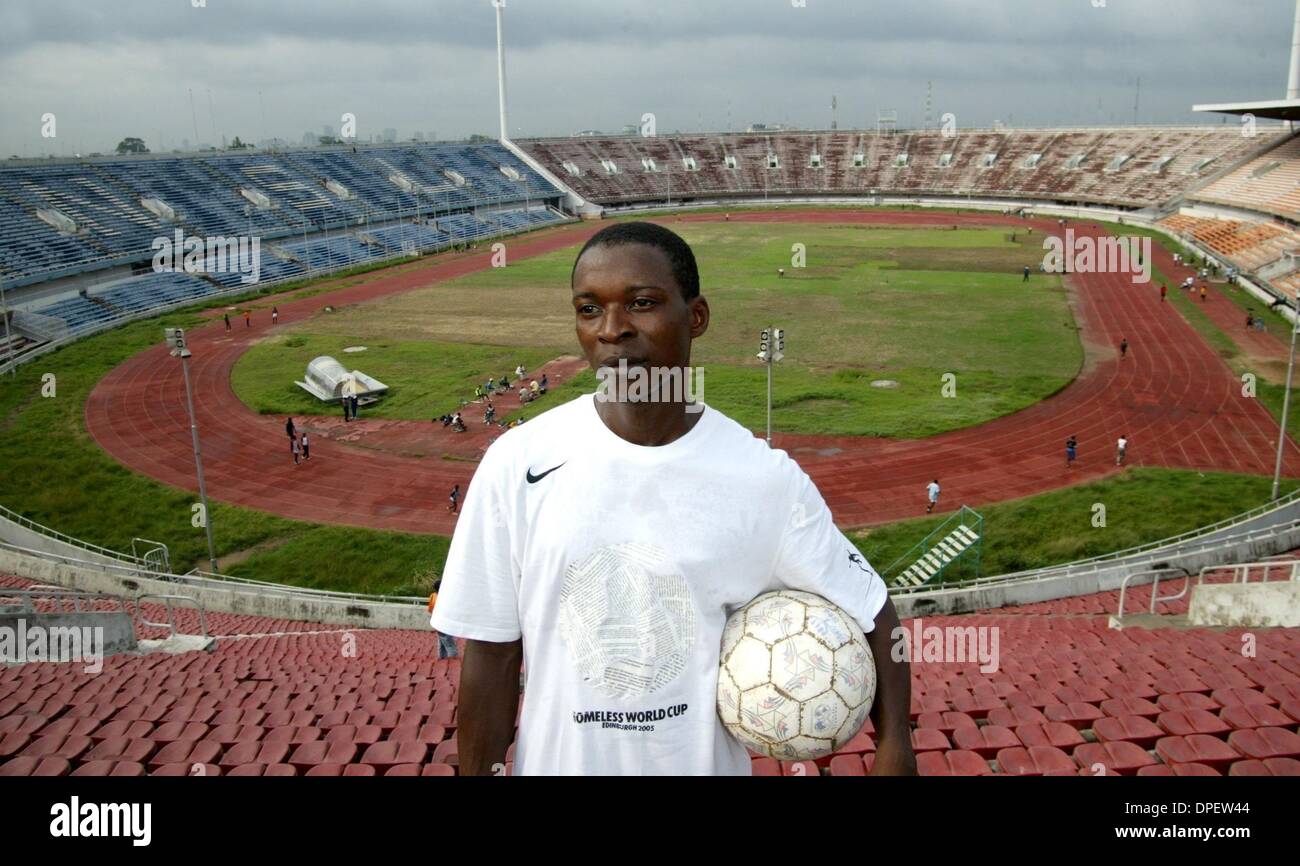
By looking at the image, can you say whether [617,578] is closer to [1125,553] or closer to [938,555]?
[938,555]

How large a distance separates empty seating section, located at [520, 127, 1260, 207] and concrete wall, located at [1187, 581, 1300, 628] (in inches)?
2564

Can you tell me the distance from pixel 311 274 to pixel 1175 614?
163ft

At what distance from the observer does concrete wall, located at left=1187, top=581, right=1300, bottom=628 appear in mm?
9172

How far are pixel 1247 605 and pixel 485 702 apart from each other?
33.4 feet

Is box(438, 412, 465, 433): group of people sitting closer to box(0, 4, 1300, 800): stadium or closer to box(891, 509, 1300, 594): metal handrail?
box(0, 4, 1300, 800): stadium

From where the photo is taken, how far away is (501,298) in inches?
1702

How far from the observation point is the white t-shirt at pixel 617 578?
2.20 m

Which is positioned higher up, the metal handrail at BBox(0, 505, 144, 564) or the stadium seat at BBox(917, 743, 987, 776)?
the stadium seat at BBox(917, 743, 987, 776)

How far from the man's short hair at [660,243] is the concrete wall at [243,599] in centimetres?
1164

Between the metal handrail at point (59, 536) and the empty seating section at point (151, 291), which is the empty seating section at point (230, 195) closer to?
the empty seating section at point (151, 291)

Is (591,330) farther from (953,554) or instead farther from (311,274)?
(311,274)

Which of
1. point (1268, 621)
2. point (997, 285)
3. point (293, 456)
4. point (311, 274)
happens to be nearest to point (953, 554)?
point (1268, 621)

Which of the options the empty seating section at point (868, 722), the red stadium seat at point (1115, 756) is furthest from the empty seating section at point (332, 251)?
the red stadium seat at point (1115, 756)

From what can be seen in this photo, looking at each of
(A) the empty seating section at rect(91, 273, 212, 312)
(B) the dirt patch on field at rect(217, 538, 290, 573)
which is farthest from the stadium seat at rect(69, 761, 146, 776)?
(A) the empty seating section at rect(91, 273, 212, 312)
